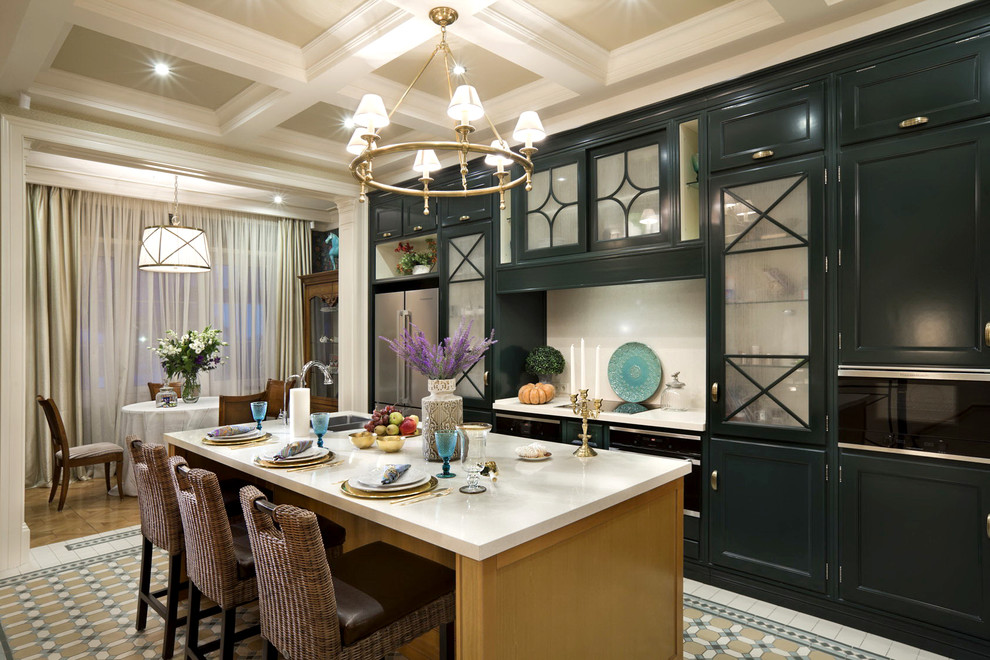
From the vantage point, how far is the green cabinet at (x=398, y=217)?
15.1 feet

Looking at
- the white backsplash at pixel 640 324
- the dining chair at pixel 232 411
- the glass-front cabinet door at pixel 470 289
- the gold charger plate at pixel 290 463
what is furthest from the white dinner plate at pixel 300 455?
the white backsplash at pixel 640 324

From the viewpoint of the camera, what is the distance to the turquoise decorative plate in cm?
376

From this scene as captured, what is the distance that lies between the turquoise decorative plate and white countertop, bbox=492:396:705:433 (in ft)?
0.89

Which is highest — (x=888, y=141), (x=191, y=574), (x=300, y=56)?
(x=300, y=56)

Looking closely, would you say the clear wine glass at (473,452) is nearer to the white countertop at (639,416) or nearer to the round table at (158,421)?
the white countertop at (639,416)

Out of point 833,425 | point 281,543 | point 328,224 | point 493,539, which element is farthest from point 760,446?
point 328,224

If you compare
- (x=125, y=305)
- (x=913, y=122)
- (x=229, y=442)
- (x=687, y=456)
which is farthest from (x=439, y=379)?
(x=125, y=305)

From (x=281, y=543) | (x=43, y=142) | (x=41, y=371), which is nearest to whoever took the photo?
(x=281, y=543)

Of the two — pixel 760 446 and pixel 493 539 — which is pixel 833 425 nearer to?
pixel 760 446

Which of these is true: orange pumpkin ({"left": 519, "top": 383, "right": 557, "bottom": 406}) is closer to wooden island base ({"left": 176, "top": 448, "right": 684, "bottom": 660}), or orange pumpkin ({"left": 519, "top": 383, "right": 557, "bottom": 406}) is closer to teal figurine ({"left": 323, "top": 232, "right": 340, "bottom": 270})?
wooden island base ({"left": 176, "top": 448, "right": 684, "bottom": 660})

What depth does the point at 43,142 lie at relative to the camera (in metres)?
3.56

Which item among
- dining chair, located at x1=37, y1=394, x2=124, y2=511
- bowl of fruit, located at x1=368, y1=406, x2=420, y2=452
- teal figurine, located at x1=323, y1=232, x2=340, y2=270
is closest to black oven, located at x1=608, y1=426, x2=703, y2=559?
bowl of fruit, located at x1=368, y1=406, x2=420, y2=452

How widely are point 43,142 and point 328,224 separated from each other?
11.7 feet

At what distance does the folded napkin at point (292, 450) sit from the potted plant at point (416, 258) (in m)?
2.50
